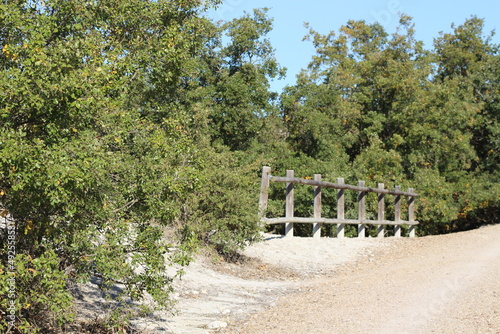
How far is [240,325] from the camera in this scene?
724 centimetres

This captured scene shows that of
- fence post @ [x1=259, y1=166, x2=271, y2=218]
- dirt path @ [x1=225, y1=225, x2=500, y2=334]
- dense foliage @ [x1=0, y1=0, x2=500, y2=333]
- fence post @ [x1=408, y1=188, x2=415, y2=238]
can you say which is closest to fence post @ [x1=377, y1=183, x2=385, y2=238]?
fence post @ [x1=408, y1=188, x2=415, y2=238]

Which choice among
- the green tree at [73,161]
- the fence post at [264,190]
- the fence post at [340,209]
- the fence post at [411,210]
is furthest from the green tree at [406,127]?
the green tree at [73,161]

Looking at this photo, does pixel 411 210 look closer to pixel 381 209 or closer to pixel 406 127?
pixel 381 209

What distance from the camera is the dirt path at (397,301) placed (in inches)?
266

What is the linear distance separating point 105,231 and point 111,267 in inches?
16.7

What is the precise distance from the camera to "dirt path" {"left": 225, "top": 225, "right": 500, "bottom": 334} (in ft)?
22.2

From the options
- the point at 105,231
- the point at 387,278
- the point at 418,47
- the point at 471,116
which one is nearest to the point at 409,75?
the point at 471,116

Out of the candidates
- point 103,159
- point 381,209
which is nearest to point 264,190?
point 381,209

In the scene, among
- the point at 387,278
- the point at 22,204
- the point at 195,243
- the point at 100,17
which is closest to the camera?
the point at 22,204

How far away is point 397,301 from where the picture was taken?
26.9ft

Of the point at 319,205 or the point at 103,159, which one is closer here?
the point at 103,159

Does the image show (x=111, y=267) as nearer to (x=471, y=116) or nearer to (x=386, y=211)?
(x=386, y=211)

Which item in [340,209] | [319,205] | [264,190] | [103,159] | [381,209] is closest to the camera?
[103,159]

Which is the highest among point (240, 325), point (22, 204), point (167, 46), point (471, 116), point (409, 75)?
point (409, 75)
